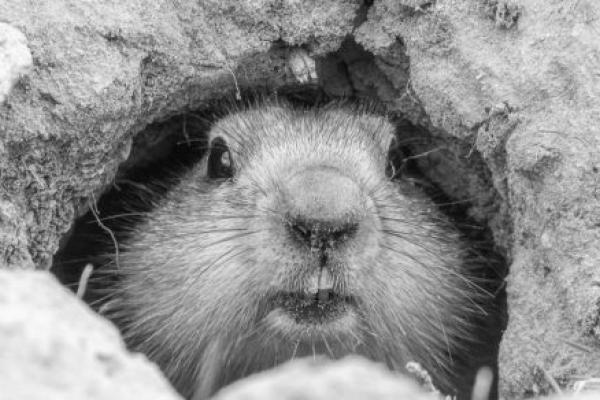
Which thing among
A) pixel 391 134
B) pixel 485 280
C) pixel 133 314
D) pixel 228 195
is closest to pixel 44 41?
pixel 228 195


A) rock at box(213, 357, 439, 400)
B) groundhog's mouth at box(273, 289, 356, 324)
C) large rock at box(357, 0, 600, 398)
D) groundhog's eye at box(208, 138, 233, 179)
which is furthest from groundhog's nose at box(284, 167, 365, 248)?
rock at box(213, 357, 439, 400)

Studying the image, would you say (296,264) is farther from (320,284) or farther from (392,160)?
(392,160)

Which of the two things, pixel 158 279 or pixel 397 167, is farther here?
pixel 397 167

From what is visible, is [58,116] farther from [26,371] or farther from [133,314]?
[26,371]

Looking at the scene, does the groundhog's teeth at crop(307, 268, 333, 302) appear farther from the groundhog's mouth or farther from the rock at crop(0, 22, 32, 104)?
the rock at crop(0, 22, 32, 104)

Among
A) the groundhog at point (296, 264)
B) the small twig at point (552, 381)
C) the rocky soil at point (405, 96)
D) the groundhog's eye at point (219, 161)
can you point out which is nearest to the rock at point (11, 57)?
the rocky soil at point (405, 96)

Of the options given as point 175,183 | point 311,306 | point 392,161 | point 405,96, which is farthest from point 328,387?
point 175,183
